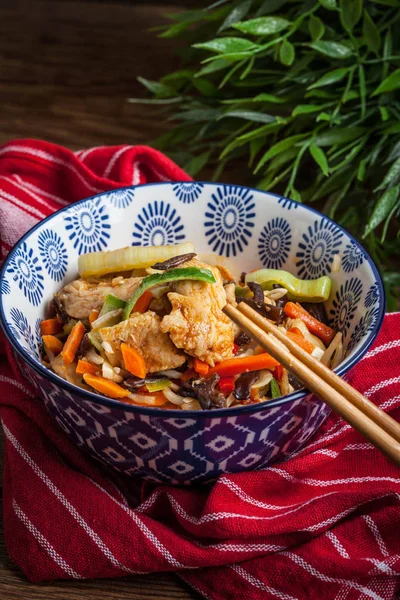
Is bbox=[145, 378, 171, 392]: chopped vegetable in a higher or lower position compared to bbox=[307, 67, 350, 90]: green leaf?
lower

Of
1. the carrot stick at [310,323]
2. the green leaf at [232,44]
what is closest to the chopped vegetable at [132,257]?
the carrot stick at [310,323]

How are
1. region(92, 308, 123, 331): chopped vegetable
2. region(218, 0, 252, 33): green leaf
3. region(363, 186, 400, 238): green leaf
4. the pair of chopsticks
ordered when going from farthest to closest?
region(218, 0, 252, 33): green leaf
region(363, 186, 400, 238): green leaf
region(92, 308, 123, 331): chopped vegetable
the pair of chopsticks

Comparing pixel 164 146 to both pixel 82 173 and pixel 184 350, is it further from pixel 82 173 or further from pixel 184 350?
pixel 184 350

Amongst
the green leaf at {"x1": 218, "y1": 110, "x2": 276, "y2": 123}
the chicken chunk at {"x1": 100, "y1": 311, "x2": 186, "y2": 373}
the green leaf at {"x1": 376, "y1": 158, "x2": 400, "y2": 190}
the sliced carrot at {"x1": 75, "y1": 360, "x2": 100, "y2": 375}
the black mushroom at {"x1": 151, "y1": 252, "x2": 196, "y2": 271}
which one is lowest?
the sliced carrot at {"x1": 75, "y1": 360, "x2": 100, "y2": 375}

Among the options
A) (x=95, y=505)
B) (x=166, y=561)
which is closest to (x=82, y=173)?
(x=95, y=505)

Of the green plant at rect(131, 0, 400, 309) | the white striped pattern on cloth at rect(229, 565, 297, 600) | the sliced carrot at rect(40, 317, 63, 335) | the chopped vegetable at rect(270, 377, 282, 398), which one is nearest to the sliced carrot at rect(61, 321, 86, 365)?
the sliced carrot at rect(40, 317, 63, 335)

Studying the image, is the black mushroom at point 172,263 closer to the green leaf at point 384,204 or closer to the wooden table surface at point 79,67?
the green leaf at point 384,204

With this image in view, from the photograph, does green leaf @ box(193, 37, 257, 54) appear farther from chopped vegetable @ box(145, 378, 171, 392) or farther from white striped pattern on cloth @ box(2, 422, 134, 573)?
white striped pattern on cloth @ box(2, 422, 134, 573)
